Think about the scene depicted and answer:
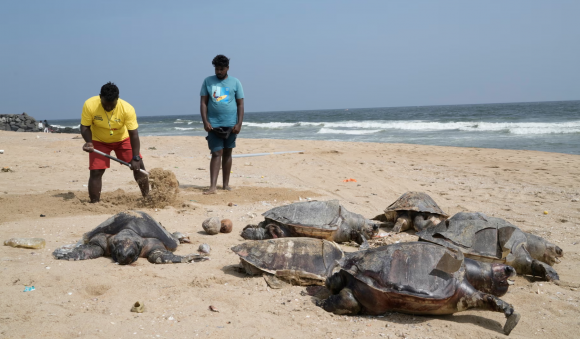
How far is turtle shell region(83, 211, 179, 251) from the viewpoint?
425 cm

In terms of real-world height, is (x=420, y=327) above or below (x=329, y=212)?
below

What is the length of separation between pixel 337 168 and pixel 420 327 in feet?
24.8

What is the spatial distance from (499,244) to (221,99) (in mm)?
4708

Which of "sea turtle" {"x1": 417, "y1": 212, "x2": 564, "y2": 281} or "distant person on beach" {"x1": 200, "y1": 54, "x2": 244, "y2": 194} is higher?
"distant person on beach" {"x1": 200, "y1": 54, "x2": 244, "y2": 194}

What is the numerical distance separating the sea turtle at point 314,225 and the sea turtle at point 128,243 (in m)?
0.83

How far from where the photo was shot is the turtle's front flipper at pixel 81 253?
155 inches

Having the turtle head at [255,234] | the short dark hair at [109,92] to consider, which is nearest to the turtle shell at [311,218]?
the turtle head at [255,234]

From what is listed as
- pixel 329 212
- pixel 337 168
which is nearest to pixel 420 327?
pixel 329 212

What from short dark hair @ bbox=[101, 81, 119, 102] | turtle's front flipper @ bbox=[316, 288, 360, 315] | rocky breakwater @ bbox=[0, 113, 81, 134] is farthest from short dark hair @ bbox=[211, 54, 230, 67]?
rocky breakwater @ bbox=[0, 113, 81, 134]

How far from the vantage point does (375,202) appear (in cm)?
698

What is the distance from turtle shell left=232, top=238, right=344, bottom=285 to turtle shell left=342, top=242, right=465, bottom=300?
449 mm

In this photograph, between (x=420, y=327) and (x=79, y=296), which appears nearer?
(x=420, y=327)

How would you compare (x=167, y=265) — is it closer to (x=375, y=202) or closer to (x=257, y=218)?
(x=257, y=218)

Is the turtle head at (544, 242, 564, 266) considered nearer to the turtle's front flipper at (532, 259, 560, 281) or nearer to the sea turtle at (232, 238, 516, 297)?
the turtle's front flipper at (532, 259, 560, 281)
